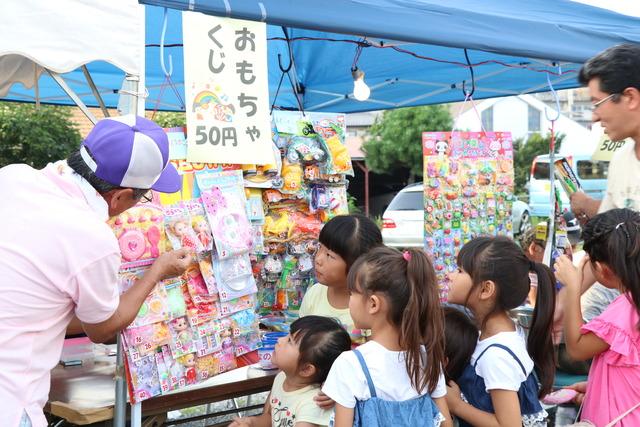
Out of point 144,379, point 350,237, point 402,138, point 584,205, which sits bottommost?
point 144,379

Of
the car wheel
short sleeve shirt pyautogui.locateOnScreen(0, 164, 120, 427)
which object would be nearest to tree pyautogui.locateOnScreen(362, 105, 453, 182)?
the car wheel

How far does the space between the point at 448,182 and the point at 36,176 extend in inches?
123

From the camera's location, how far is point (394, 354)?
1803mm

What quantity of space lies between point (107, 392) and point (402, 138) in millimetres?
16525

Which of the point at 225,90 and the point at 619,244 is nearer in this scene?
the point at 619,244

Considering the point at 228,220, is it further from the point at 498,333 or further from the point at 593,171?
the point at 593,171

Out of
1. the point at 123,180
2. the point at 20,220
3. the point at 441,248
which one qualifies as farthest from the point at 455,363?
the point at 441,248

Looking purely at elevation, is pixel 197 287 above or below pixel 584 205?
below

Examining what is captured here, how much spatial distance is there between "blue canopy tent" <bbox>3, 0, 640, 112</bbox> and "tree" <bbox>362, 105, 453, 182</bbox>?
12.1 m

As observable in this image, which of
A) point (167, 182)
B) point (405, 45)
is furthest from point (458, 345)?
point (405, 45)

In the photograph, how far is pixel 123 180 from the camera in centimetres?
165

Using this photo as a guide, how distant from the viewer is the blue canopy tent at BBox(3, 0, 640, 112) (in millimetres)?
2490

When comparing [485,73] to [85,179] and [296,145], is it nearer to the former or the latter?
[296,145]

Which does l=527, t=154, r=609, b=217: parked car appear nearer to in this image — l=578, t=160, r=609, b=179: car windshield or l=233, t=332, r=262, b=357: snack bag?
l=578, t=160, r=609, b=179: car windshield
